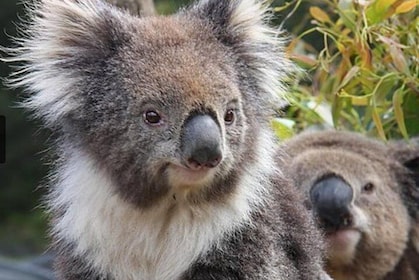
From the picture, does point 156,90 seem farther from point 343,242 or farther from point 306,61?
point 306,61

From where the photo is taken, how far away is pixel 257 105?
8.64 feet

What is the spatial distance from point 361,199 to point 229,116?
1.02 metres

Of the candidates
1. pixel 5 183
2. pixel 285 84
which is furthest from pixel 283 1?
pixel 5 183

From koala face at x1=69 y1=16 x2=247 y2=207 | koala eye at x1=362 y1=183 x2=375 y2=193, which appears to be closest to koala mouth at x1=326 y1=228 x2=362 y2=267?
koala eye at x1=362 y1=183 x2=375 y2=193

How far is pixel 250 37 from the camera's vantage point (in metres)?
2.70

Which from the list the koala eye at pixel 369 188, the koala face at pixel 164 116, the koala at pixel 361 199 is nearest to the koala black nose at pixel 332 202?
the koala at pixel 361 199

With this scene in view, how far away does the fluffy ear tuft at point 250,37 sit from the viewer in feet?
8.72

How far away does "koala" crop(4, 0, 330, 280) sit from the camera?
2389 mm

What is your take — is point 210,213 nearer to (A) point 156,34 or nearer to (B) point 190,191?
(B) point 190,191

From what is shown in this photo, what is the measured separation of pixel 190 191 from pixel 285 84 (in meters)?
0.60

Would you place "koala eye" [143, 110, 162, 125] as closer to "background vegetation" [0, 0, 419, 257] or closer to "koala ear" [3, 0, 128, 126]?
"koala ear" [3, 0, 128, 126]

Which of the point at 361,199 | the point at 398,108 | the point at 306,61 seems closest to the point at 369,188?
the point at 361,199

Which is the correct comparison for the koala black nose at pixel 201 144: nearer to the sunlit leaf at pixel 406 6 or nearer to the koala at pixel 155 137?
the koala at pixel 155 137

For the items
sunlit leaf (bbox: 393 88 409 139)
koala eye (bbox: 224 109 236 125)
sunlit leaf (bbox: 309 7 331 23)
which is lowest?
sunlit leaf (bbox: 393 88 409 139)
